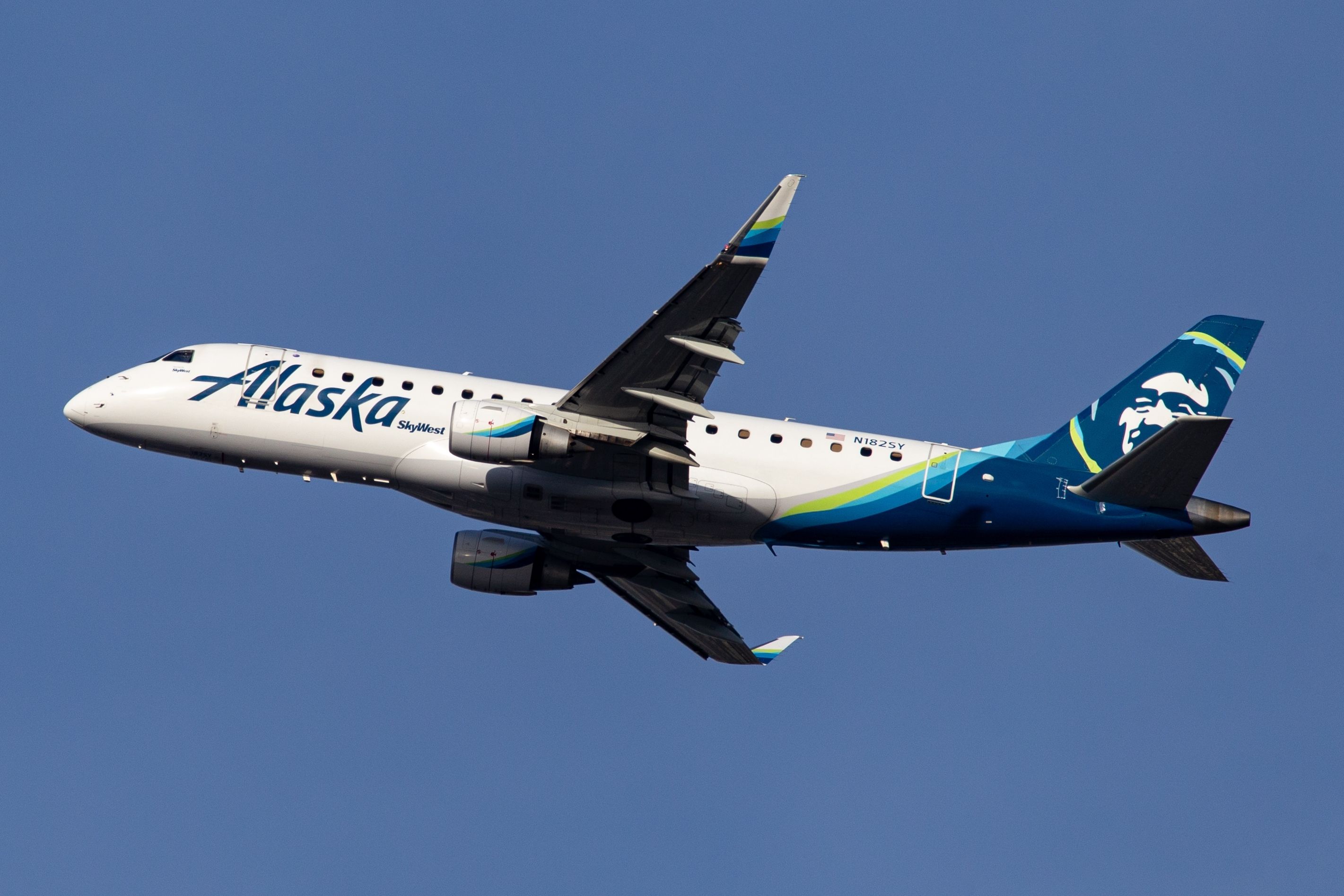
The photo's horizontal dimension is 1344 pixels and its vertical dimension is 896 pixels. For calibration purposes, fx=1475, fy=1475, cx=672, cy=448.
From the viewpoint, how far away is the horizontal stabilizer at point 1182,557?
41.2 metres

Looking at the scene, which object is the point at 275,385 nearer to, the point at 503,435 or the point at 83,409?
the point at 83,409

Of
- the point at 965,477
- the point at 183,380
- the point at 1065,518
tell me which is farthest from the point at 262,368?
the point at 1065,518

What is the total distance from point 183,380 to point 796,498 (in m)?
18.4

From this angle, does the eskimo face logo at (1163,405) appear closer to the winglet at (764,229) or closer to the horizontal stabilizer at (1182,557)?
the horizontal stabilizer at (1182,557)

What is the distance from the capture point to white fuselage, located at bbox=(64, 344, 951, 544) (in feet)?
135

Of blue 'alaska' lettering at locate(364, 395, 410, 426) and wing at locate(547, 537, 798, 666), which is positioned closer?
blue 'alaska' lettering at locate(364, 395, 410, 426)

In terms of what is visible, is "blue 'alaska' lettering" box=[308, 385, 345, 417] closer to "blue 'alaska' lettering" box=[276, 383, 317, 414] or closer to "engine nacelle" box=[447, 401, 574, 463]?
"blue 'alaska' lettering" box=[276, 383, 317, 414]

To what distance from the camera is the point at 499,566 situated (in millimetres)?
45938

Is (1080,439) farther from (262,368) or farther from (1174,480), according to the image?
(262,368)

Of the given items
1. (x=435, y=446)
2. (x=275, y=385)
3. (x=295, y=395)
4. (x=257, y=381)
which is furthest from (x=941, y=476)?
(x=257, y=381)

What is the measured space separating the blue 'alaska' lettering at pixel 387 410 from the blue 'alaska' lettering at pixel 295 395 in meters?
1.98

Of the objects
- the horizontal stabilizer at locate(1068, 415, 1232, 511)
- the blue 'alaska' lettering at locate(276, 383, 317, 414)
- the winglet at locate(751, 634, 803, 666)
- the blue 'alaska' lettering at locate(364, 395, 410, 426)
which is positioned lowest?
the winglet at locate(751, 634, 803, 666)

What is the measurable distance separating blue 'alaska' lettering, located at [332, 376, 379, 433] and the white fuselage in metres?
0.04

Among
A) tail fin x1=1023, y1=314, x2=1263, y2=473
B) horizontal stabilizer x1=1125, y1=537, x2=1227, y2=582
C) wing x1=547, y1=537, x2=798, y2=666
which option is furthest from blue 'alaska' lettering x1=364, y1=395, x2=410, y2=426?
horizontal stabilizer x1=1125, y1=537, x2=1227, y2=582
